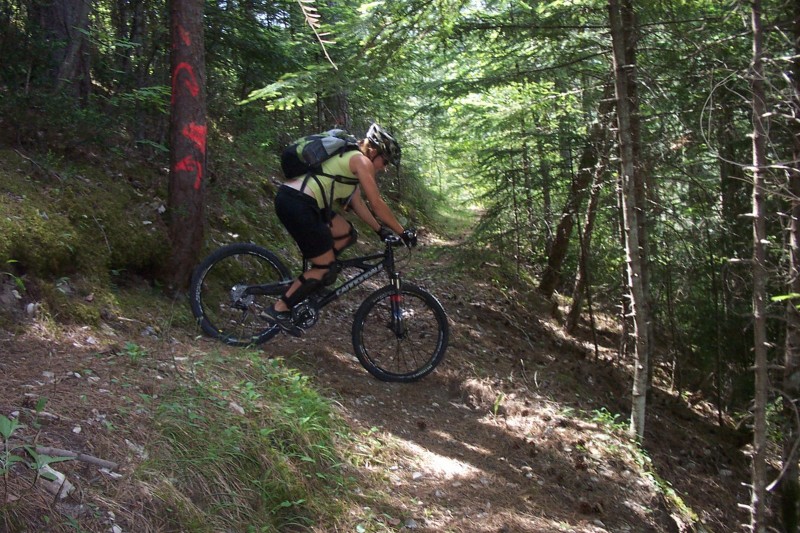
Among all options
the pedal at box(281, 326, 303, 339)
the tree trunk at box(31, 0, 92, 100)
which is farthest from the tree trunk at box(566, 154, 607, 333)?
the tree trunk at box(31, 0, 92, 100)

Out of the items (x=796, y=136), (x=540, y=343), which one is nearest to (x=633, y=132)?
(x=796, y=136)

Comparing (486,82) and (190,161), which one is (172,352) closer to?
(190,161)

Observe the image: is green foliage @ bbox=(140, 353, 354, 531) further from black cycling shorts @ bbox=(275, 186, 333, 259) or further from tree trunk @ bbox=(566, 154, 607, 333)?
tree trunk @ bbox=(566, 154, 607, 333)

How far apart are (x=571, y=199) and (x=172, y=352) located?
627 cm

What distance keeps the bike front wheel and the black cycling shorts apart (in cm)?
77

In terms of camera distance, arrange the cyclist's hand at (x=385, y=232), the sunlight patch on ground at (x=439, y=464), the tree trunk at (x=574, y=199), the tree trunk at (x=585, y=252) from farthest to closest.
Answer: the tree trunk at (x=585, y=252)
the tree trunk at (x=574, y=199)
the cyclist's hand at (x=385, y=232)
the sunlight patch on ground at (x=439, y=464)

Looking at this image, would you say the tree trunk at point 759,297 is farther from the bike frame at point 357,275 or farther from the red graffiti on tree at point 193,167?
the red graffiti on tree at point 193,167

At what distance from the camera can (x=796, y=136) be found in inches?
241

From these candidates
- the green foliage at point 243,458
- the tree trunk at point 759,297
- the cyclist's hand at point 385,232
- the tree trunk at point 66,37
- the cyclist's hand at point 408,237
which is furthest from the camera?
the tree trunk at point 66,37

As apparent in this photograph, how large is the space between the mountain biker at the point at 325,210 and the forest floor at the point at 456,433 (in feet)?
2.47

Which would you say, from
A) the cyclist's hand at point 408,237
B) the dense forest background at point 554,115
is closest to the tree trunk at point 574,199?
the dense forest background at point 554,115

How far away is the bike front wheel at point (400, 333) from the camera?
234 inches

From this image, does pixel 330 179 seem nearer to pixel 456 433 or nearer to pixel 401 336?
pixel 401 336

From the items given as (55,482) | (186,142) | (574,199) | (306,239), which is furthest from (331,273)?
(574,199)
